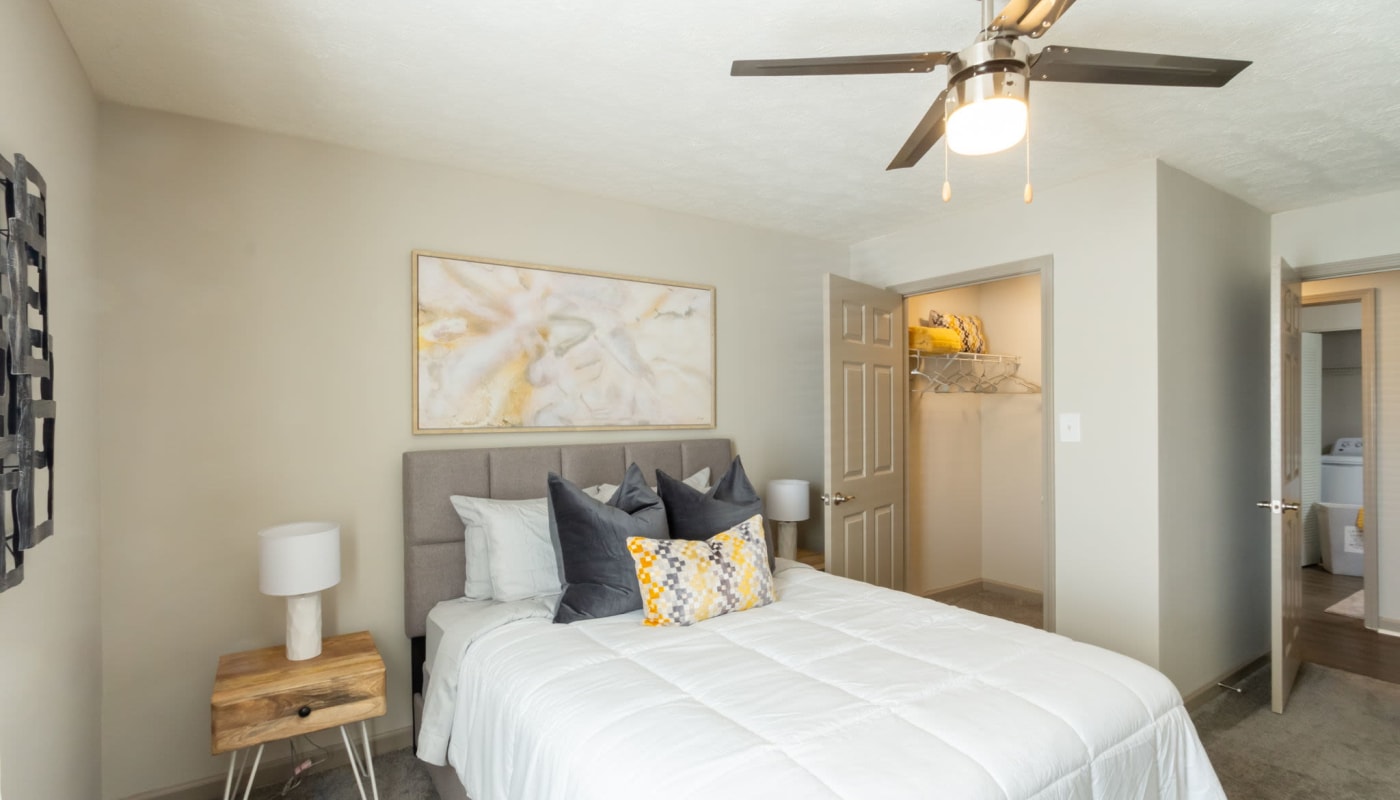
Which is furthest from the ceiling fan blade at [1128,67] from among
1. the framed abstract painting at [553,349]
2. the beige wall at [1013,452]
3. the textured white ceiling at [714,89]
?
the beige wall at [1013,452]

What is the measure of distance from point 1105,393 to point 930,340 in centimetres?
134

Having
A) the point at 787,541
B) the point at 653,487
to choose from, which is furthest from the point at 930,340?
the point at 653,487

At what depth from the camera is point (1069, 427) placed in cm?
326

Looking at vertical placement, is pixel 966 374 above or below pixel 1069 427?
above

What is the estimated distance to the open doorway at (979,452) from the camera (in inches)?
183

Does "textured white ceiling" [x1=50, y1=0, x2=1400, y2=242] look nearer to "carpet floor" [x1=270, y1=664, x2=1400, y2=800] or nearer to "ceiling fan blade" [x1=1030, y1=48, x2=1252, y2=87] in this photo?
"ceiling fan blade" [x1=1030, y1=48, x2=1252, y2=87]

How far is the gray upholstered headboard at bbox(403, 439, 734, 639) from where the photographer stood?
9.02 ft

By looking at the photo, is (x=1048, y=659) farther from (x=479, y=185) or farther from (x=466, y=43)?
(x=479, y=185)

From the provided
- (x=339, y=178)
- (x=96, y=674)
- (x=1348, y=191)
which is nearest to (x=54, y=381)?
A: (x=96, y=674)

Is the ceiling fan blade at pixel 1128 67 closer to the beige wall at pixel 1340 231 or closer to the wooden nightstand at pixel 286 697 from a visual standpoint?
the beige wall at pixel 1340 231

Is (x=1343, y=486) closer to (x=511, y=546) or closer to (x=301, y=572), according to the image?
(x=511, y=546)

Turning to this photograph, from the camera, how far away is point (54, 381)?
5.84 ft

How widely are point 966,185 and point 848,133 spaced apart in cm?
94

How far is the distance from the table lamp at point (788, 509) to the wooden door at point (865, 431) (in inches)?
7.7
